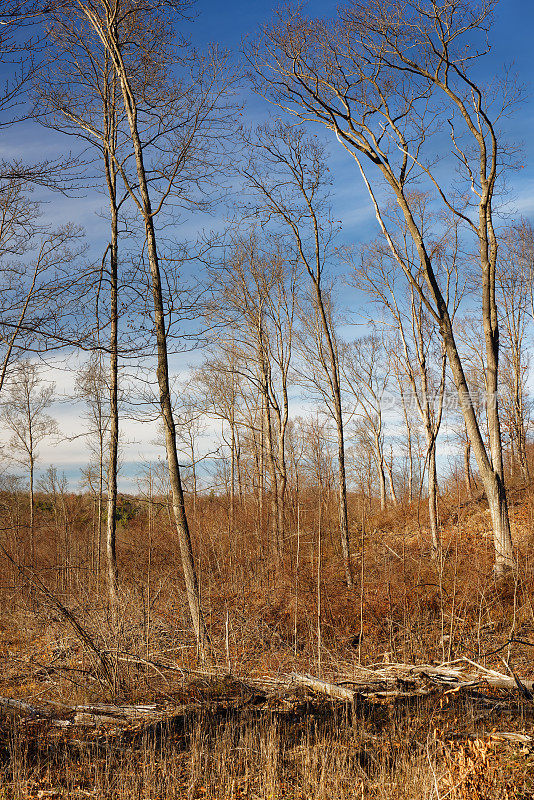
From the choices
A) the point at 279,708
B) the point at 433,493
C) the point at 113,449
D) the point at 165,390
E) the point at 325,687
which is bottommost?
the point at 279,708

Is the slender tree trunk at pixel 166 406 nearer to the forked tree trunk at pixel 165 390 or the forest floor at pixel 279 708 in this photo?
the forked tree trunk at pixel 165 390

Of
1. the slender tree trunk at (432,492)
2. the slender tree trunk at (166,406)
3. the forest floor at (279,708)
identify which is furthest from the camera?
the slender tree trunk at (432,492)

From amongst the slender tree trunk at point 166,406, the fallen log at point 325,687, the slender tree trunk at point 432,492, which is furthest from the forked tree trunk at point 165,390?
the slender tree trunk at point 432,492

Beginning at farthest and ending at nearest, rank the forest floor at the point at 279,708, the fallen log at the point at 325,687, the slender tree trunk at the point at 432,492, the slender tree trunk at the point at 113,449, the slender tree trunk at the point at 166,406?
the slender tree trunk at the point at 432,492
the slender tree trunk at the point at 113,449
the slender tree trunk at the point at 166,406
the fallen log at the point at 325,687
the forest floor at the point at 279,708

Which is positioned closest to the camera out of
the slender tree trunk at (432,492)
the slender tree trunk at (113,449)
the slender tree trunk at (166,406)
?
the slender tree trunk at (166,406)

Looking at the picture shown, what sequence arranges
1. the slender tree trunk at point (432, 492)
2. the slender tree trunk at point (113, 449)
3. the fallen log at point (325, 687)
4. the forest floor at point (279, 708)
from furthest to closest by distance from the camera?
1. the slender tree trunk at point (432, 492)
2. the slender tree trunk at point (113, 449)
3. the fallen log at point (325, 687)
4. the forest floor at point (279, 708)

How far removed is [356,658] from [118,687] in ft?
12.9

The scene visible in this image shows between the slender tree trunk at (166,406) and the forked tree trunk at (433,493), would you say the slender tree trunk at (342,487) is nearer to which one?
the forked tree trunk at (433,493)

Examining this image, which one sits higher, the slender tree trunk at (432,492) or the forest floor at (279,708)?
the slender tree trunk at (432,492)

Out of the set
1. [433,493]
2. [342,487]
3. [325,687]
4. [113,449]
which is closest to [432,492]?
[433,493]

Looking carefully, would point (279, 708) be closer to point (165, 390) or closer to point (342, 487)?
point (165, 390)

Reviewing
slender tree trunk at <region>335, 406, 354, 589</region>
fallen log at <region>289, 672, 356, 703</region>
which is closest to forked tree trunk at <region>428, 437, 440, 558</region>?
slender tree trunk at <region>335, 406, 354, 589</region>

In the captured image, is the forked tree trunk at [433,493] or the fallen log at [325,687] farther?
the forked tree trunk at [433,493]

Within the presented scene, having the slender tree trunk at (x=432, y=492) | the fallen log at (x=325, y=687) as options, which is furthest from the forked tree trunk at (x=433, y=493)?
the fallen log at (x=325, y=687)
